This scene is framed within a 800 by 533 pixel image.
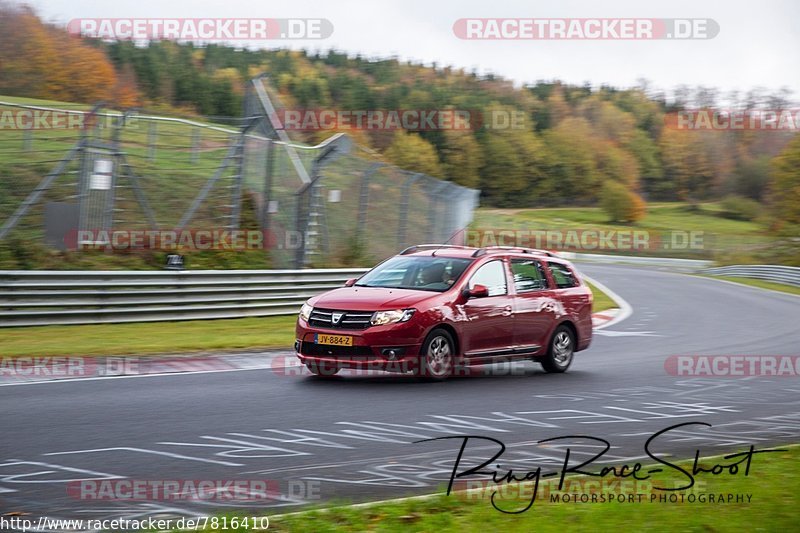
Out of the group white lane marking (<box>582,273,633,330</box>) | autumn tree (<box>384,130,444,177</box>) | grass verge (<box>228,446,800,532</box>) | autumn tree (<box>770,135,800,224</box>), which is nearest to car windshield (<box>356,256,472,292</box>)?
grass verge (<box>228,446,800,532</box>)

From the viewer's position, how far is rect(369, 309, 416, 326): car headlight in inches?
441

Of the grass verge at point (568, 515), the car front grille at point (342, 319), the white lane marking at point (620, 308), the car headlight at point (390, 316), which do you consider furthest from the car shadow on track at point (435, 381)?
the white lane marking at point (620, 308)

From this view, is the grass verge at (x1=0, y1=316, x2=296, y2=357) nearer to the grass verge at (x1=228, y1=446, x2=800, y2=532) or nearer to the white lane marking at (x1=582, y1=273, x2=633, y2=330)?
the white lane marking at (x1=582, y1=273, x2=633, y2=330)

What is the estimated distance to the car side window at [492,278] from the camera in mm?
12496

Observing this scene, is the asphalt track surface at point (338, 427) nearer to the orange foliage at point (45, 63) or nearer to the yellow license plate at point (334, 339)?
the yellow license plate at point (334, 339)

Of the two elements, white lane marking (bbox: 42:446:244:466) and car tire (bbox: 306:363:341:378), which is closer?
white lane marking (bbox: 42:446:244:466)

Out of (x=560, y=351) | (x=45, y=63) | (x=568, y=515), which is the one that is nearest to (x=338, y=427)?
(x=568, y=515)

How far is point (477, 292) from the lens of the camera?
1208 cm

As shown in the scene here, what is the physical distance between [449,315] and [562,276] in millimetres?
2951

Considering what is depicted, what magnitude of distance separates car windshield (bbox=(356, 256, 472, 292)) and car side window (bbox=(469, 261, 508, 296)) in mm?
197

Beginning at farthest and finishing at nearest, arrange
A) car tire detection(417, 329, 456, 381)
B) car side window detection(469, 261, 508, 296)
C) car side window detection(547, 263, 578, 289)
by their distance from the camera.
Answer: car side window detection(547, 263, 578, 289), car side window detection(469, 261, 508, 296), car tire detection(417, 329, 456, 381)

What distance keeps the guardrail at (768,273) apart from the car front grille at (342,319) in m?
38.5

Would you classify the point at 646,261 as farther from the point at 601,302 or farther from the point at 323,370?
the point at 323,370

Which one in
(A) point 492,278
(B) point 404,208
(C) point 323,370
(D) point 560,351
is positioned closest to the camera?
(C) point 323,370
